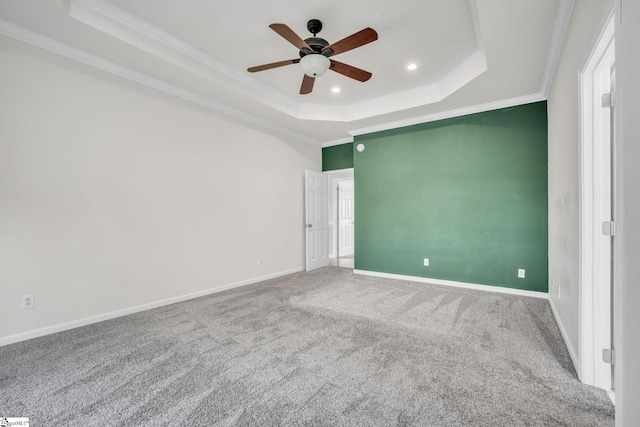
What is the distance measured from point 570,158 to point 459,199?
213cm

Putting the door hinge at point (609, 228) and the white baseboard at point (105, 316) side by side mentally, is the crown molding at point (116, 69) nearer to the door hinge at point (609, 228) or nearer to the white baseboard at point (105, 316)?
the white baseboard at point (105, 316)

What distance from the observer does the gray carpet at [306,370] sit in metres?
1.61

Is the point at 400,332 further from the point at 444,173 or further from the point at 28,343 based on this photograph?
the point at 28,343

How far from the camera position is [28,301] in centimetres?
257

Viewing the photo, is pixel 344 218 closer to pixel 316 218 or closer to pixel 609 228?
pixel 316 218

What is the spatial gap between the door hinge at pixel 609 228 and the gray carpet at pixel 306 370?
101cm

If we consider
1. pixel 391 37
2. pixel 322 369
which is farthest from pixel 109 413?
pixel 391 37

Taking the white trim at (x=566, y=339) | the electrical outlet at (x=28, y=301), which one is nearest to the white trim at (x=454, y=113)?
the white trim at (x=566, y=339)

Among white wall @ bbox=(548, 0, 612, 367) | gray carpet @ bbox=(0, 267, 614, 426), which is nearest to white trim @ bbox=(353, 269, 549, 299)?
gray carpet @ bbox=(0, 267, 614, 426)

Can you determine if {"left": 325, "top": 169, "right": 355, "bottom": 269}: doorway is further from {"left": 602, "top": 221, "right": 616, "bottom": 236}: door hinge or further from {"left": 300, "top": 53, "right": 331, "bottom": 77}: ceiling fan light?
{"left": 602, "top": 221, "right": 616, "bottom": 236}: door hinge

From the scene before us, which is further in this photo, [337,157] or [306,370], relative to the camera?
[337,157]

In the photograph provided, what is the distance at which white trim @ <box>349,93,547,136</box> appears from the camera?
3.84m

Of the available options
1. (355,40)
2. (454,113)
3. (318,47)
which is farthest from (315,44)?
(454,113)

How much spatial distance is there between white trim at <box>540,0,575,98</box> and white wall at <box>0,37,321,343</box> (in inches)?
155
